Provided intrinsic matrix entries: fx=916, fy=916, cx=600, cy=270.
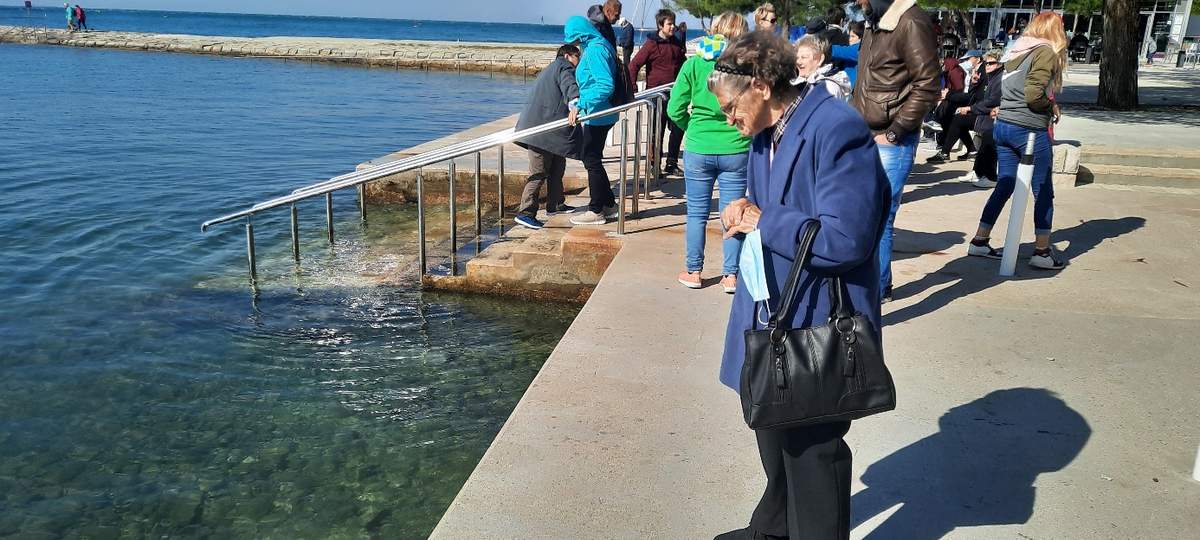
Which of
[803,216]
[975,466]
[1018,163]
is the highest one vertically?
[803,216]

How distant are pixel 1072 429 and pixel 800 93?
238cm

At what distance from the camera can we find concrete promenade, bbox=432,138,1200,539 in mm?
3275

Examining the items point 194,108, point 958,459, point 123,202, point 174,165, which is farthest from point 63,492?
point 194,108

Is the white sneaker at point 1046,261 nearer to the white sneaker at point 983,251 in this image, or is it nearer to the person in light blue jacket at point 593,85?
the white sneaker at point 983,251

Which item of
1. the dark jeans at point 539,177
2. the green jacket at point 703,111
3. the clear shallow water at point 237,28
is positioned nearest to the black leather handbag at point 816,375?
the green jacket at point 703,111

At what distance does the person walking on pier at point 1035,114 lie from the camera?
6.09 m

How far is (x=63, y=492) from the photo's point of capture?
4465 mm

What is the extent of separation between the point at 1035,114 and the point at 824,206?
4.58m

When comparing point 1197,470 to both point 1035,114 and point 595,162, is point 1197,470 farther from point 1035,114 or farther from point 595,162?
point 595,162

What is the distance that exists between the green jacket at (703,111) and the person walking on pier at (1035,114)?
81.9 inches

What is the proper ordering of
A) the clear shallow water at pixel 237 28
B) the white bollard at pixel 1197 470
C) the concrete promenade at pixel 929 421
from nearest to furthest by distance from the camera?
the concrete promenade at pixel 929 421 < the white bollard at pixel 1197 470 < the clear shallow water at pixel 237 28

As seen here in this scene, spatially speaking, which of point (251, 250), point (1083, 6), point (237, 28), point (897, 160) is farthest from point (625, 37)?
point (237, 28)

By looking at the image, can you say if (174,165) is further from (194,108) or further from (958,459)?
(958,459)

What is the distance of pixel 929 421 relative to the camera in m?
4.02
